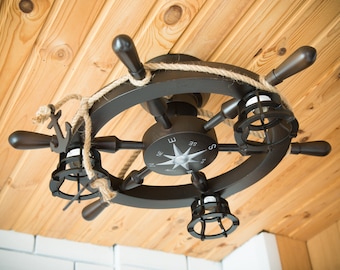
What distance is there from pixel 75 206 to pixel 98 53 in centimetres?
64

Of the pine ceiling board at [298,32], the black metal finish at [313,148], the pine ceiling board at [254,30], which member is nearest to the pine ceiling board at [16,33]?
the pine ceiling board at [254,30]

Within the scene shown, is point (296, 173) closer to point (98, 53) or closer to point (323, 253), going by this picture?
point (323, 253)

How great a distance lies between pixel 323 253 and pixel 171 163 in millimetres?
1149

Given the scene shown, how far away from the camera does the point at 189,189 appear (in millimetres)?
1185

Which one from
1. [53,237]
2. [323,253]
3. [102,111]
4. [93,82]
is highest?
[93,82]

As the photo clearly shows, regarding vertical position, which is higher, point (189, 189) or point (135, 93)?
point (135, 93)

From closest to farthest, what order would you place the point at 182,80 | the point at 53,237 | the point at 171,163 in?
1. the point at 182,80
2. the point at 171,163
3. the point at 53,237

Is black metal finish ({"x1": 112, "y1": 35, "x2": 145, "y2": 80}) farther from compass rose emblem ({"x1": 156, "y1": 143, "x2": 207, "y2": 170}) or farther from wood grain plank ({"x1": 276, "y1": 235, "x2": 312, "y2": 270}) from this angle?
wood grain plank ({"x1": 276, "y1": 235, "x2": 312, "y2": 270})

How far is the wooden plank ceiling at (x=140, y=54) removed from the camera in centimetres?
108

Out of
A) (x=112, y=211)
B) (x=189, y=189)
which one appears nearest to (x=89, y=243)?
(x=112, y=211)

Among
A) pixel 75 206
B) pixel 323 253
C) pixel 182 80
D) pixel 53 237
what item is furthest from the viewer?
pixel 323 253

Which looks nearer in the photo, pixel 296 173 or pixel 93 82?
pixel 93 82

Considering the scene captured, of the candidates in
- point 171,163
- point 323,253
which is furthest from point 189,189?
point 323,253

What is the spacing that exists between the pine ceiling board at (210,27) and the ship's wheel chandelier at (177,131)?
0.03m
